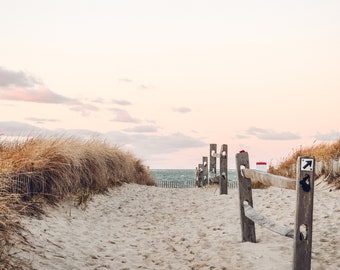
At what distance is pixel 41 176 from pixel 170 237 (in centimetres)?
297

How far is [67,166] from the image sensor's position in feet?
36.2

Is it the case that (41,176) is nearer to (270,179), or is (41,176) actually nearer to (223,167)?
(270,179)

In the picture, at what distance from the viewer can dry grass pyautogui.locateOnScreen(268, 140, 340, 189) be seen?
1420 cm

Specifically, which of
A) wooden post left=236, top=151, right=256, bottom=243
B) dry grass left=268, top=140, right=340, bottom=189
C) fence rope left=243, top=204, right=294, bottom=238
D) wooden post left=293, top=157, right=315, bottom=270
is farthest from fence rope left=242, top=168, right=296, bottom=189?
dry grass left=268, top=140, right=340, bottom=189

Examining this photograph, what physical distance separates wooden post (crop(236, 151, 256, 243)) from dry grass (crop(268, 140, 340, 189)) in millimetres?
6530

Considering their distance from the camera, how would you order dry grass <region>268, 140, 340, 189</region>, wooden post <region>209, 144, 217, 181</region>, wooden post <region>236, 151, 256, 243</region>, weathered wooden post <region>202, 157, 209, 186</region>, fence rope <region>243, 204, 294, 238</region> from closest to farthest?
fence rope <region>243, 204, 294, 238</region>
wooden post <region>236, 151, 256, 243</region>
dry grass <region>268, 140, 340, 189</region>
wooden post <region>209, 144, 217, 181</region>
weathered wooden post <region>202, 157, 209, 186</region>

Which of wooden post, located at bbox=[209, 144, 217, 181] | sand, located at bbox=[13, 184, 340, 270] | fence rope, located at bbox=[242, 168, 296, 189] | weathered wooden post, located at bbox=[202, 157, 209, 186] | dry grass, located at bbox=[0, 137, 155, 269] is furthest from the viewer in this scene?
weathered wooden post, located at bbox=[202, 157, 209, 186]

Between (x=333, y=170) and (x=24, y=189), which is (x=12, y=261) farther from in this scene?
(x=333, y=170)

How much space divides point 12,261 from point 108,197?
754 cm

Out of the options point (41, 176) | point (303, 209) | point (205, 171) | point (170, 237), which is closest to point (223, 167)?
point (170, 237)

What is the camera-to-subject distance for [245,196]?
25.5 ft

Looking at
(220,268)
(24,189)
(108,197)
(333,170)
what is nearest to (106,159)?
(108,197)

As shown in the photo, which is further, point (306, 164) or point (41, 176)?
point (41, 176)

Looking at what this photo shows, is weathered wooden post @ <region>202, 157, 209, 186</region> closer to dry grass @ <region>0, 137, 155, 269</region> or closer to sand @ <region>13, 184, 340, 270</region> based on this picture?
dry grass @ <region>0, 137, 155, 269</region>
